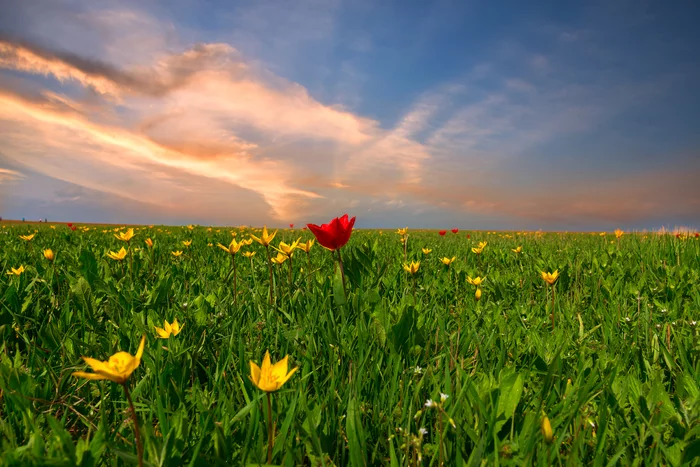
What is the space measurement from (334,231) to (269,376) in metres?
1.44

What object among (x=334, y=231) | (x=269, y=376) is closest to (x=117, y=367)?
(x=269, y=376)

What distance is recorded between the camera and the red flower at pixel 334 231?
96.9 inches

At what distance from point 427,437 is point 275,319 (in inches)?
57.6

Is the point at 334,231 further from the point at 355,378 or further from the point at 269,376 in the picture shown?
the point at 269,376

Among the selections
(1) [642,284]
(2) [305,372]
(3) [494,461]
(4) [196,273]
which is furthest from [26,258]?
(1) [642,284]

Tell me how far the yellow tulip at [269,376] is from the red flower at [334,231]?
1.29 metres

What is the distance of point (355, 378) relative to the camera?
72.4 inches

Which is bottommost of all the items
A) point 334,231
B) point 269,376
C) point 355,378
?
point 355,378

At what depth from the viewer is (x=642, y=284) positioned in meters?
3.64

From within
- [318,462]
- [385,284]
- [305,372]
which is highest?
[385,284]

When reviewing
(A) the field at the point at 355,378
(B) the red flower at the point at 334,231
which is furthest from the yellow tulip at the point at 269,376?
(B) the red flower at the point at 334,231

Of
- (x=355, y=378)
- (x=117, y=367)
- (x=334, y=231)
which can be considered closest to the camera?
(x=117, y=367)

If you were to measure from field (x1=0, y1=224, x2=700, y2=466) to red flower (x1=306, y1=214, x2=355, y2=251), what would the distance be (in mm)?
233

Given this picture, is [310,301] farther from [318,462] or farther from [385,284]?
[318,462]
